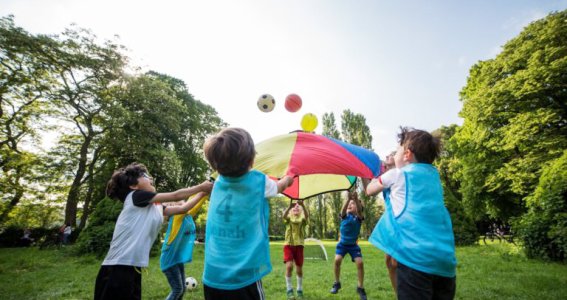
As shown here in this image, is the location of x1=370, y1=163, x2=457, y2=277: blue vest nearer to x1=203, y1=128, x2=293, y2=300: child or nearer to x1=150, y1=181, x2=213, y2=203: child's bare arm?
x1=203, y1=128, x2=293, y2=300: child

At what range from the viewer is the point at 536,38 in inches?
597

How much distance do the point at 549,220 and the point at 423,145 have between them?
12.0 m

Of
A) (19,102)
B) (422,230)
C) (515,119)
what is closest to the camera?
(422,230)

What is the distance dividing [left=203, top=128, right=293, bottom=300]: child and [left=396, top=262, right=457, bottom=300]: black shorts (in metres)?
1.17

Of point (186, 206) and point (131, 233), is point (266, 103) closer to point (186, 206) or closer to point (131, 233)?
point (186, 206)

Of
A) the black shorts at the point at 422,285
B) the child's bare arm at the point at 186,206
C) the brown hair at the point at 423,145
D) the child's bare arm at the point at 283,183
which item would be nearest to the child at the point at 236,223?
the child's bare arm at the point at 283,183

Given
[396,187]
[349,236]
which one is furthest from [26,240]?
[396,187]

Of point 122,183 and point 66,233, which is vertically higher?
point 122,183

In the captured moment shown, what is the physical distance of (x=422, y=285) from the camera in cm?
235

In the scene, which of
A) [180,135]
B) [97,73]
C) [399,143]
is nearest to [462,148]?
[399,143]

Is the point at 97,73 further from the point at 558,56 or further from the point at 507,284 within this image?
the point at 558,56

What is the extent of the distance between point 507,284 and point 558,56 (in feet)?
43.9

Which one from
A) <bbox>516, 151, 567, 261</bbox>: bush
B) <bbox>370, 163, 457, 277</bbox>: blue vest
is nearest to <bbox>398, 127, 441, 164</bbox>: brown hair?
<bbox>370, 163, 457, 277</bbox>: blue vest

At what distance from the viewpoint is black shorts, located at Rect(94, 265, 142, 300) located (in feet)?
9.57
